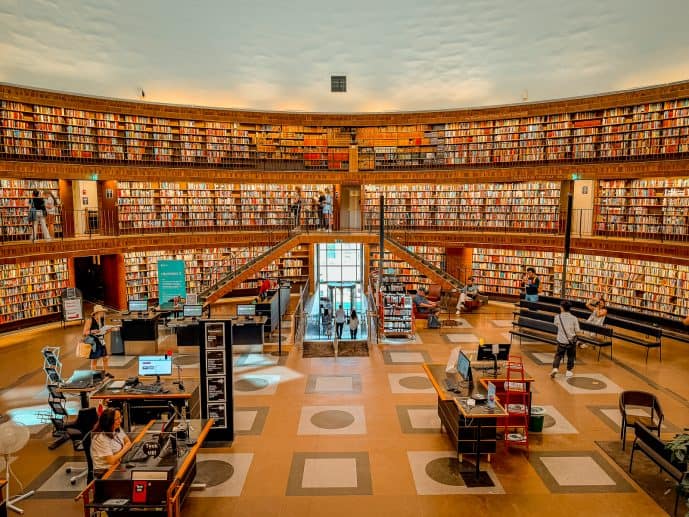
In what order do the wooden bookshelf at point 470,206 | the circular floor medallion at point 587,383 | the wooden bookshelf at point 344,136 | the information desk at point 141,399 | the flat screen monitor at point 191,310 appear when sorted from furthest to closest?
the wooden bookshelf at point 470,206 → the wooden bookshelf at point 344,136 → the flat screen monitor at point 191,310 → the circular floor medallion at point 587,383 → the information desk at point 141,399

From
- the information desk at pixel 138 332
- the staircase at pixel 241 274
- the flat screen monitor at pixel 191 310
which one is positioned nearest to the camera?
the information desk at pixel 138 332

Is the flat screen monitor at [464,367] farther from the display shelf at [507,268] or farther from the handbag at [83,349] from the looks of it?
the display shelf at [507,268]

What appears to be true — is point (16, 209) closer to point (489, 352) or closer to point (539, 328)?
point (489, 352)

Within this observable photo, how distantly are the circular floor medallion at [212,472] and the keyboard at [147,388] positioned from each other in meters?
1.15

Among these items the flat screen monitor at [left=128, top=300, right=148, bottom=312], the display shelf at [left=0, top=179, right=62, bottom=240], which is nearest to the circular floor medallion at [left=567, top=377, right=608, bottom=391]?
the flat screen monitor at [left=128, top=300, right=148, bottom=312]

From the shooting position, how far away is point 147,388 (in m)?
6.98

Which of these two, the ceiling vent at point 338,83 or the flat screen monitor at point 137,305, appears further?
the ceiling vent at point 338,83

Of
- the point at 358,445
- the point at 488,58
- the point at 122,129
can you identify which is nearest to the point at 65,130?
the point at 122,129

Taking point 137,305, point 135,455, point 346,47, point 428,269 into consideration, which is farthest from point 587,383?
point 137,305

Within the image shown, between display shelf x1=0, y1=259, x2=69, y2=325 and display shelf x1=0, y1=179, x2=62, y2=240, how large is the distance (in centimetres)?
88

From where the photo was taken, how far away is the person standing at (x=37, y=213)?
12898mm

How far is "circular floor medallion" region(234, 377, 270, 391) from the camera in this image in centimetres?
917

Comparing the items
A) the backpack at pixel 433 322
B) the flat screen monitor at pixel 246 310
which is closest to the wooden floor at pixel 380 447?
the flat screen monitor at pixel 246 310

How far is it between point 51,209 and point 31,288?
7.94 feet
